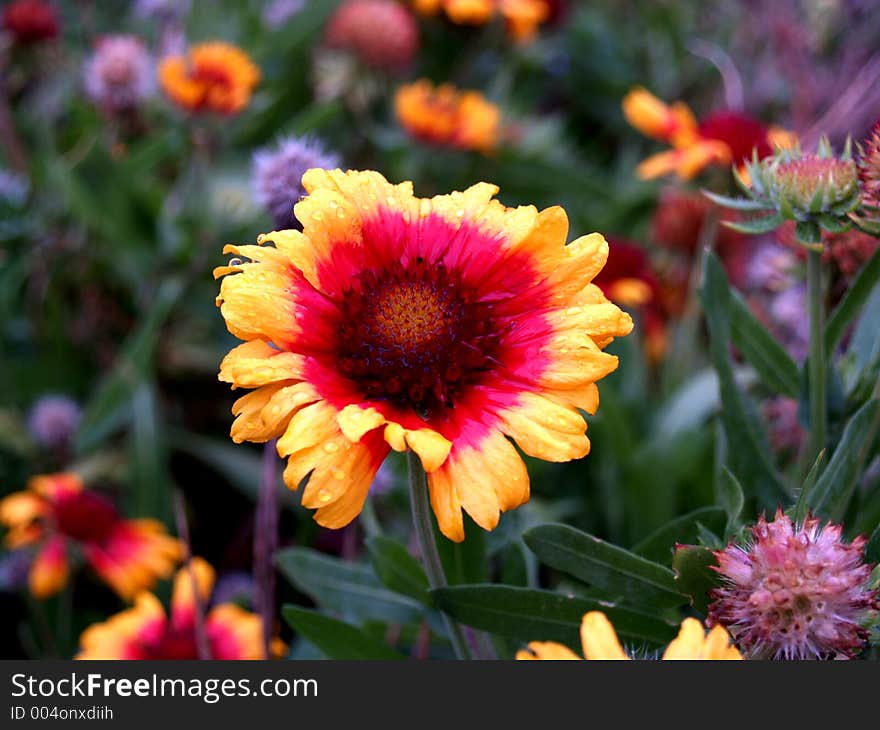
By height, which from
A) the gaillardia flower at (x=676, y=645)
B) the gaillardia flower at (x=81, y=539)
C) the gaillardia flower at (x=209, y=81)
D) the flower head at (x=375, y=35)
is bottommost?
the gaillardia flower at (x=676, y=645)

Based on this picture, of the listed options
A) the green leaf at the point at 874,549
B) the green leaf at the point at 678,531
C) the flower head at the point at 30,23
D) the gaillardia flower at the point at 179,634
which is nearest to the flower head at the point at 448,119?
the flower head at the point at 30,23

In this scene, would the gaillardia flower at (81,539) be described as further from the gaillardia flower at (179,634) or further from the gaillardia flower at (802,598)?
the gaillardia flower at (802,598)

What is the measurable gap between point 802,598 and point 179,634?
31.1 inches

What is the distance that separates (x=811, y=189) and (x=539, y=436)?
0.92 feet

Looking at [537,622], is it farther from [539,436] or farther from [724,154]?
[724,154]

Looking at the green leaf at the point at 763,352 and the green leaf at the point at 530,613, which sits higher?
the green leaf at the point at 763,352

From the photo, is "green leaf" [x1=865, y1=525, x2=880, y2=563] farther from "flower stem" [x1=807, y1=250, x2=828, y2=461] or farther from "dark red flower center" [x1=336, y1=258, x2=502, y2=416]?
"dark red flower center" [x1=336, y1=258, x2=502, y2=416]

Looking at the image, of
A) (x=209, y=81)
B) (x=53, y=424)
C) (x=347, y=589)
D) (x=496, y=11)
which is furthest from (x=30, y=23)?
(x=347, y=589)

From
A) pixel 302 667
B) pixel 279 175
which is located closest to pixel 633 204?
pixel 279 175

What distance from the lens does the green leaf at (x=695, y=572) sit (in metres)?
0.63

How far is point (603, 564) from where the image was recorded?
0.68 m

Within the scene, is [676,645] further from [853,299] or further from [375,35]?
[375,35]

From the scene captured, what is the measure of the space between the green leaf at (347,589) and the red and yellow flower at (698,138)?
81 cm

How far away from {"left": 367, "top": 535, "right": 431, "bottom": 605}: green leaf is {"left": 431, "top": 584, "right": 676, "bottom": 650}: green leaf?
102mm
